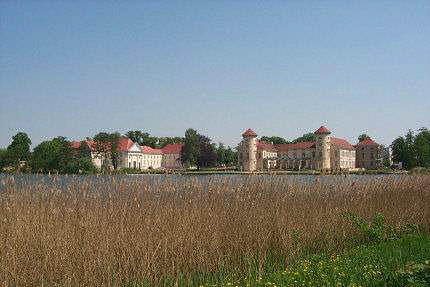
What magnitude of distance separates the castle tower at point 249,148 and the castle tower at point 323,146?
12.6 meters

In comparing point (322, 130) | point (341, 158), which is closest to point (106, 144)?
point (322, 130)

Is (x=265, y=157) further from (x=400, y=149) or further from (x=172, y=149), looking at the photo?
(x=400, y=149)

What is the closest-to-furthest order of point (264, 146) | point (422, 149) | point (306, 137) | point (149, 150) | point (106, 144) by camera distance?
1. point (422, 149)
2. point (106, 144)
3. point (264, 146)
4. point (149, 150)
5. point (306, 137)

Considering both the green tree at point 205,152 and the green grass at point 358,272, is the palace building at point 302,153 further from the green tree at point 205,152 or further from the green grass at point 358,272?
the green grass at point 358,272

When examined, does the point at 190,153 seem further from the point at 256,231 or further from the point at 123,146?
the point at 256,231

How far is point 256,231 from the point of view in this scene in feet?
26.0

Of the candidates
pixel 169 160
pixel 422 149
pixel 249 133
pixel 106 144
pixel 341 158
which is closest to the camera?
pixel 422 149

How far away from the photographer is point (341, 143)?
10662 cm

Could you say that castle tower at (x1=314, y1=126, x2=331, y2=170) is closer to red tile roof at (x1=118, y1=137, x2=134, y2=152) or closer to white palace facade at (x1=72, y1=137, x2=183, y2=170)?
white palace facade at (x1=72, y1=137, x2=183, y2=170)

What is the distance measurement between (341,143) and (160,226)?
340 feet

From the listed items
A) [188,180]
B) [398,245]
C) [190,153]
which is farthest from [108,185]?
[190,153]

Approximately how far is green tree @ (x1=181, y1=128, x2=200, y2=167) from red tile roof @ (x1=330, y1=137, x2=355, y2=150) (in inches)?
1203

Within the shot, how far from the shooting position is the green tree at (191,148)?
88938mm

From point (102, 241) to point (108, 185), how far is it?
2.44 m
